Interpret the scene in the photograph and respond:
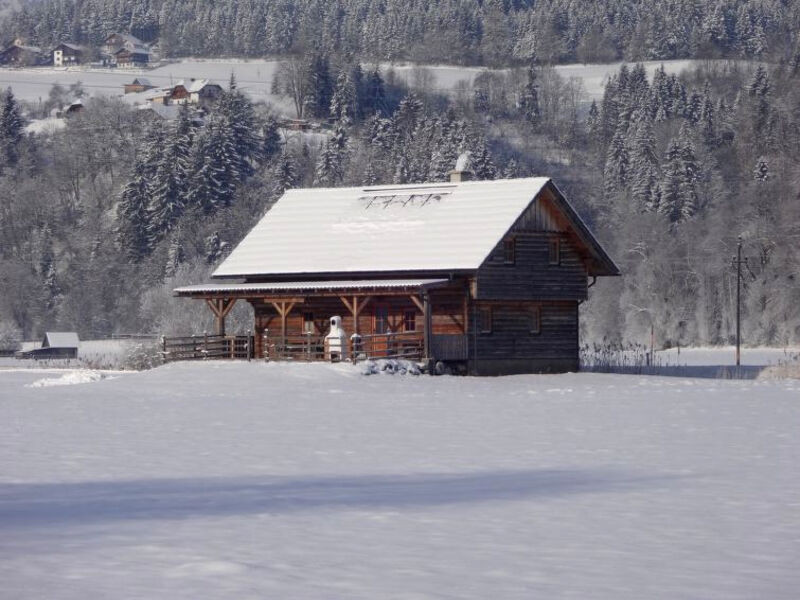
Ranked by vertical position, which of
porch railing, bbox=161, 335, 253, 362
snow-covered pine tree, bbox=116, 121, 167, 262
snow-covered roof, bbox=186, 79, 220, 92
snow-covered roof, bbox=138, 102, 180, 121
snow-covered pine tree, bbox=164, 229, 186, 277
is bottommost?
porch railing, bbox=161, 335, 253, 362

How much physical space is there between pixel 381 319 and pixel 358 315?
7.63ft

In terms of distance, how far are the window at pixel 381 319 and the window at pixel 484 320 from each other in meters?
2.95

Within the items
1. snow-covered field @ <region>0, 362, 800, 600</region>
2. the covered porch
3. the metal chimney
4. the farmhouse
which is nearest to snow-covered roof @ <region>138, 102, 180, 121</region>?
the metal chimney

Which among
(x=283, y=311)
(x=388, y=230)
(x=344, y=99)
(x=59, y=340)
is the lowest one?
(x=59, y=340)

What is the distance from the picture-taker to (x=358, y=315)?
143 ft

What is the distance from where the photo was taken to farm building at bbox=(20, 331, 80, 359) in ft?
294

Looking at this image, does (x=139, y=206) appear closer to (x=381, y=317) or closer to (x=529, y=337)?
(x=381, y=317)

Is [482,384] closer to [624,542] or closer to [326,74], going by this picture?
[624,542]

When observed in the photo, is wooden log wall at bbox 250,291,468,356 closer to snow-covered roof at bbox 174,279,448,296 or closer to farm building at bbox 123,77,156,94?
snow-covered roof at bbox 174,279,448,296

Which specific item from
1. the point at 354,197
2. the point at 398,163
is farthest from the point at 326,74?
the point at 354,197

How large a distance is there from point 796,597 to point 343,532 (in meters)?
4.42

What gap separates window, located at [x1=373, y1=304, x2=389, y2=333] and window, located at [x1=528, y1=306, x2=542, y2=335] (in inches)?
191

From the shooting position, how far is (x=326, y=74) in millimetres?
177125

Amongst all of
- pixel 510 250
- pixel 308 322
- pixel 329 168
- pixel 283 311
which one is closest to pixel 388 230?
pixel 308 322
